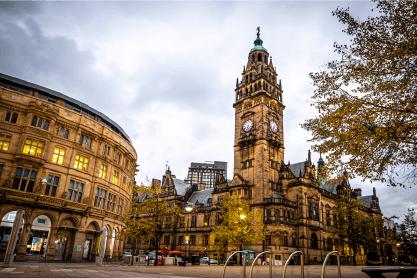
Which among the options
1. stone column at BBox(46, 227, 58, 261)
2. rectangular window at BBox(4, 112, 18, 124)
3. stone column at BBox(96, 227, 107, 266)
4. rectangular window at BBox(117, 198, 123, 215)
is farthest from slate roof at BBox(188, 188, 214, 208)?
rectangular window at BBox(4, 112, 18, 124)

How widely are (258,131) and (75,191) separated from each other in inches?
1716

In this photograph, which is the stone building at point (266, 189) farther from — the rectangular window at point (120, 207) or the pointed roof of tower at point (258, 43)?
the rectangular window at point (120, 207)

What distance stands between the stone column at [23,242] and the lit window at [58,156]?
6.98m

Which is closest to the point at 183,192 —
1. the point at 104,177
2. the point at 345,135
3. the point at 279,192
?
the point at 279,192

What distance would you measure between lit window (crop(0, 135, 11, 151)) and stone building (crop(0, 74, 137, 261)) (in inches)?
3.2

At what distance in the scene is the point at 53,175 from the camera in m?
30.3

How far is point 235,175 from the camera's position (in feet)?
209

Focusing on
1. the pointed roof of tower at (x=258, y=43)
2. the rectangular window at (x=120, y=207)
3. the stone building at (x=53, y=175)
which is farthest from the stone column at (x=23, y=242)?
the pointed roof of tower at (x=258, y=43)

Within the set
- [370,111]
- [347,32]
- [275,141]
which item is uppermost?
[275,141]

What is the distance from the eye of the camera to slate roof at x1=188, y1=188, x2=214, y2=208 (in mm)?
78494

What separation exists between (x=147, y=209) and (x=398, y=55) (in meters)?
30.7

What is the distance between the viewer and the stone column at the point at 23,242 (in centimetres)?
2603

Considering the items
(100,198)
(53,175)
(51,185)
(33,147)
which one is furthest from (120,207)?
(33,147)

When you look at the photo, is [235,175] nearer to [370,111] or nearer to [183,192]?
[183,192]
